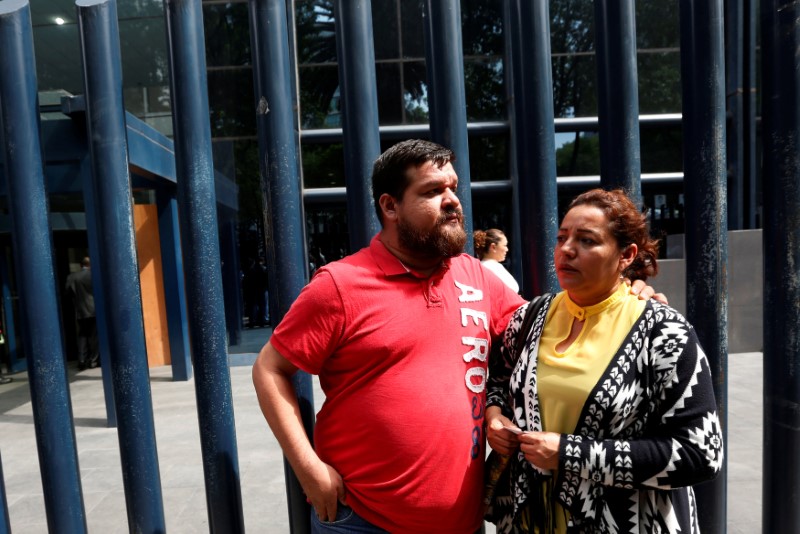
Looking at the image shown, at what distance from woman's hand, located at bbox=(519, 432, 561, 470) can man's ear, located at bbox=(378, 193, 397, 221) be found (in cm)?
77

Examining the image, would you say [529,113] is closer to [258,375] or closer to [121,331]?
[258,375]

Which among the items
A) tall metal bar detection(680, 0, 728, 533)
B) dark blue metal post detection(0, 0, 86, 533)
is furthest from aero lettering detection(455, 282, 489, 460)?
dark blue metal post detection(0, 0, 86, 533)

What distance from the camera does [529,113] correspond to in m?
1.92

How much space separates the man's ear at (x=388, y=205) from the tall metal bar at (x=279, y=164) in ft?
1.07

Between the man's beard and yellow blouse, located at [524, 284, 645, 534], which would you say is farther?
the man's beard

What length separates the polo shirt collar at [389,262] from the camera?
1.77 metres

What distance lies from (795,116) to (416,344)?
1.35m

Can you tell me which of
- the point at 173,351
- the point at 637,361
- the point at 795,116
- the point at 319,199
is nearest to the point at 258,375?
the point at 637,361

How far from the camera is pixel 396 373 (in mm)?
1709

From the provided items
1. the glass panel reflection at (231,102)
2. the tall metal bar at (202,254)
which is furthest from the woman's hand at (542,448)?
the glass panel reflection at (231,102)

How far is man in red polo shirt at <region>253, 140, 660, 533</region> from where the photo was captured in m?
1.70

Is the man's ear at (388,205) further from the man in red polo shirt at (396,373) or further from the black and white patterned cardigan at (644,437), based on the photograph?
the black and white patterned cardigan at (644,437)

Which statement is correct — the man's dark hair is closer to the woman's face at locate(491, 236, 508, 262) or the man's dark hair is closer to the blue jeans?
the blue jeans

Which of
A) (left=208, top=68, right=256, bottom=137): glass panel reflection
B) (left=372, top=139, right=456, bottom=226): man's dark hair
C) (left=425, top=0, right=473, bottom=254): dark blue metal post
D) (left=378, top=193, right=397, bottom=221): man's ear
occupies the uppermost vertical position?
(left=208, top=68, right=256, bottom=137): glass panel reflection
